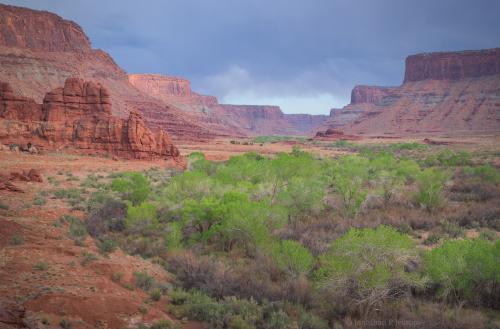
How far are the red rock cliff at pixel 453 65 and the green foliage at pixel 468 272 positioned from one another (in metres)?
157

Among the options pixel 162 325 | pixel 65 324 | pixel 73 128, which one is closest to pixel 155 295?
pixel 162 325

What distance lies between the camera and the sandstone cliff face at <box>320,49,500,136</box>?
11819 centimetres

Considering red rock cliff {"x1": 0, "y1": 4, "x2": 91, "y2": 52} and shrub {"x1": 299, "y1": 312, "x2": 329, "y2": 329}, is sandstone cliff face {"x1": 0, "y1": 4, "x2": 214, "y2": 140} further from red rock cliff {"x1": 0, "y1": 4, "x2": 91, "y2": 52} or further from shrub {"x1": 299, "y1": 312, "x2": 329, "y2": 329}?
shrub {"x1": 299, "y1": 312, "x2": 329, "y2": 329}

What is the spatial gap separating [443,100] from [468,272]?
146 m

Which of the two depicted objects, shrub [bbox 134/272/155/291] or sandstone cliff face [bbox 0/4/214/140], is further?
sandstone cliff face [bbox 0/4/214/140]

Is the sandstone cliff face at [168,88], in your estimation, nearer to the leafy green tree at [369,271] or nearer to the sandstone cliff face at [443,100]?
the sandstone cliff face at [443,100]

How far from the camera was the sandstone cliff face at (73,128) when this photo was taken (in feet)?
133

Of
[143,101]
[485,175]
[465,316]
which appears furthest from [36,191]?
[143,101]

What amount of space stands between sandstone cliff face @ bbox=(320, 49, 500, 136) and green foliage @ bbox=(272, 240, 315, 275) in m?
114

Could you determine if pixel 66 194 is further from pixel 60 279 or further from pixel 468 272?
pixel 468 272

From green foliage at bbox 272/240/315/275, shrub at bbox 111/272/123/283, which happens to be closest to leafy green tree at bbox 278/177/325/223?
Answer: green foliage at bbox 272/240/315/275

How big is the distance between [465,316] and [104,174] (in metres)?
29.9

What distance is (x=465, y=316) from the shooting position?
8.80 meters

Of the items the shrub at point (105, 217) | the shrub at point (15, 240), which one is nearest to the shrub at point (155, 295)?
the shrub at point (15, 240)
